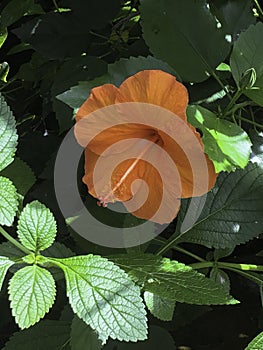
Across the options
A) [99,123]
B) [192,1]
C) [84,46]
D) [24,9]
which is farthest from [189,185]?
[24,9]

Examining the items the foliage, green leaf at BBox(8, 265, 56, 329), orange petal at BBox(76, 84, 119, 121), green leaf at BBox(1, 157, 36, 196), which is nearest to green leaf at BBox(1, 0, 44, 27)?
the foliage

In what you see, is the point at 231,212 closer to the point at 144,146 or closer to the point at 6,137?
the point at 144,146

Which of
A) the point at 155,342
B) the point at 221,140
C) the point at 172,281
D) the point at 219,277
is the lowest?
the point at 155,342

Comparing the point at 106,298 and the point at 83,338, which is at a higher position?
the point at 106,298

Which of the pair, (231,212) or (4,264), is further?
(231,212)

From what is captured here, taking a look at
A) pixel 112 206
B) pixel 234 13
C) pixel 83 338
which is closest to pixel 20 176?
pixel 112 206

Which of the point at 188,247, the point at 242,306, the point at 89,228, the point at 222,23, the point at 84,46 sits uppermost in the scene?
the point at 222,23

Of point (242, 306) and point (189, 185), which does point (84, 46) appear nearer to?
point (189, 185)
